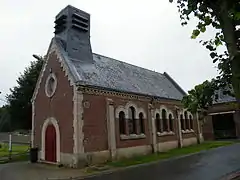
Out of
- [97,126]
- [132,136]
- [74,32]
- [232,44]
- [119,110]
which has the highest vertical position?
[74,32]

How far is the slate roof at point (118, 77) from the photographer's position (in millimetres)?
18797

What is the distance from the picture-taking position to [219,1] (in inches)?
225

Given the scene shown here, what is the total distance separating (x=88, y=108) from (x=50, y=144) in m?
4.63

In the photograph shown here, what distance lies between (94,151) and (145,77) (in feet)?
42.8

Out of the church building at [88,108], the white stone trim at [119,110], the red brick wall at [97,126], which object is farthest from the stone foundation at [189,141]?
the white stone trim at [119,110]

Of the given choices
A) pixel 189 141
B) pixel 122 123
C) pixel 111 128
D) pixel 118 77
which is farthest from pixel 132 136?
pixel 189 141

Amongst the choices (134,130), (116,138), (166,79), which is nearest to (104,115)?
(116,138)

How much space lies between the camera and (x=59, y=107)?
61.5 feet

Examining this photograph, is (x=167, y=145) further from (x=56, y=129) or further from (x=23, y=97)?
(x=23, y=97)

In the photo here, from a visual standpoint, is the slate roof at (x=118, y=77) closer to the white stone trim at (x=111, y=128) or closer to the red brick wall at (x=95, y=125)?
the red brick wall at (x=95, y=125)

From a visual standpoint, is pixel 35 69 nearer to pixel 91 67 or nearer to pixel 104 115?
pixel 91 67

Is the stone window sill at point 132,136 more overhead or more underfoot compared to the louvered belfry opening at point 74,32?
more underfoot

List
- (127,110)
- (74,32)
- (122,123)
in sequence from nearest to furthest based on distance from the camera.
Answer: (122,123), (127,110), (74,32)

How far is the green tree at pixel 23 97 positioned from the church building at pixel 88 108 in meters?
7.08
